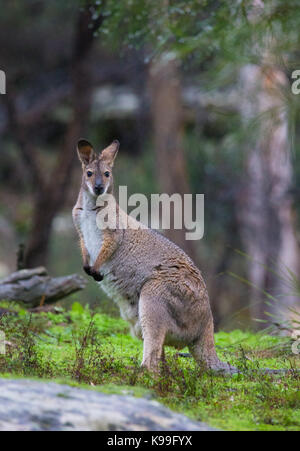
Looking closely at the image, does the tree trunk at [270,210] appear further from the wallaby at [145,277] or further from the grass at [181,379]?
the wallaby at [145,277]

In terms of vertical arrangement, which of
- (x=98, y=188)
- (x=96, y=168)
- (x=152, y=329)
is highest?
(x=96, y=168)

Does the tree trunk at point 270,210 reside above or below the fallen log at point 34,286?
above

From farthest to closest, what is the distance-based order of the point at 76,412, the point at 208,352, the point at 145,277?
the point at 145,277
the point at 208,352
the point at 76,412

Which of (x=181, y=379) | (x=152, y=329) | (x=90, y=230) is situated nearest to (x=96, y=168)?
(x=90, y=230)

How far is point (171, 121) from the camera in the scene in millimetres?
14586

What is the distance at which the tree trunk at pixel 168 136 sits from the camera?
566 inches

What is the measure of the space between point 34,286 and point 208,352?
3.03 meters

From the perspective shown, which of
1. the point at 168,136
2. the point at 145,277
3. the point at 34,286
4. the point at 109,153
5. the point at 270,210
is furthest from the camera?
the point at 270,210

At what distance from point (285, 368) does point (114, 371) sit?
4.70ft

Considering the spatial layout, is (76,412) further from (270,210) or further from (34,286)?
(270,210)

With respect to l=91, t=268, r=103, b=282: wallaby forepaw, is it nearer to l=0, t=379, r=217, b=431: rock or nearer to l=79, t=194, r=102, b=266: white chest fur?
l=79, t=194, r=102, b=266: white chest fur

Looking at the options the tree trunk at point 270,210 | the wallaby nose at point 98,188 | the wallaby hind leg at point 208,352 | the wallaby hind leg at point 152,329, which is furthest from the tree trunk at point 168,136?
the wallaby hind leg at point 152,329

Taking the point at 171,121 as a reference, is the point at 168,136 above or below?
below

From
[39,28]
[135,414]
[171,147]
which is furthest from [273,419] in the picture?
[39,28]
